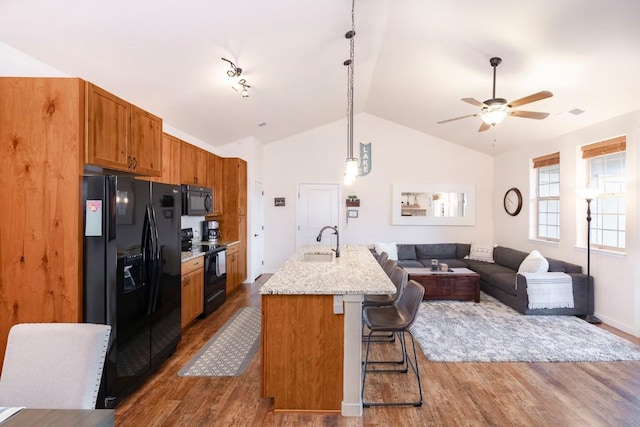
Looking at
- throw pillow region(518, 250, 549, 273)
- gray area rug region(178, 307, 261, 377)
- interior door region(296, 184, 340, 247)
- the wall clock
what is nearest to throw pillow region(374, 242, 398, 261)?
interior door region(296, 184, 340, 247)

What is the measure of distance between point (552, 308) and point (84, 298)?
5.09 metres

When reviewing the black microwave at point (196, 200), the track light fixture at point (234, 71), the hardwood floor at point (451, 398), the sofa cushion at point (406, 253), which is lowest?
the hardwood floor at point (451, 398)

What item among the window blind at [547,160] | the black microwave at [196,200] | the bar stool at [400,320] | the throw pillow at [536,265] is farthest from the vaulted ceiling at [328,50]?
the bar stool at [400,320]

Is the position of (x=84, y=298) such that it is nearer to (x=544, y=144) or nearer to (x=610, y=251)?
(x=610, y=251)

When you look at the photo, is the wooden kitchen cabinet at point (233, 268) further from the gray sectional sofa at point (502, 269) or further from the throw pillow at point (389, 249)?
the gray sectional sofa at point (502, 269)

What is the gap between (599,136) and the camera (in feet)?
13.0

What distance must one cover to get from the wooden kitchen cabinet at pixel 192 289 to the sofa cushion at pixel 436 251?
427cm

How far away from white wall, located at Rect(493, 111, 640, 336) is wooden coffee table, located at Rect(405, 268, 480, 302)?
136 centimetres

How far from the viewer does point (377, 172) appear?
653 cm

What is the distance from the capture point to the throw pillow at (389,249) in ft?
19.4

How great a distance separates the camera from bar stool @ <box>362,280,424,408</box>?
227 cm

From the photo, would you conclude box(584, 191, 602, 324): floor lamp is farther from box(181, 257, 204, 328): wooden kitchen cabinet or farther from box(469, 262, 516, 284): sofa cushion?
box(181, 257, 204, 328): wooden kitchen cabinet

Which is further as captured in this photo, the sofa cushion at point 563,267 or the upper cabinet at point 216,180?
the upper cabinet at point 216,180

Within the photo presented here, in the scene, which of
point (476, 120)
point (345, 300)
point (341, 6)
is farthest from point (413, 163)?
point (345, 300)
